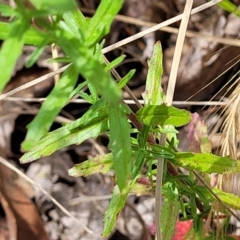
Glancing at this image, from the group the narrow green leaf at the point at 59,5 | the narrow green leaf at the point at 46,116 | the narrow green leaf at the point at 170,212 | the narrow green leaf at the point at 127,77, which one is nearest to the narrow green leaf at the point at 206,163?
the narrow green leaf at the point at 170,212

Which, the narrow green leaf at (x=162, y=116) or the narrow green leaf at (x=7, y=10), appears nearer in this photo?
the narrow green leaf at (x=7, y=10)

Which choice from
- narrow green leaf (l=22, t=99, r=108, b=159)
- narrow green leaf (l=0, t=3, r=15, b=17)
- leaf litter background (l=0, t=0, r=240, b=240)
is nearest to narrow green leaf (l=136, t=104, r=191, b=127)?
narrow green leaf (l=22, t=99, r=108, b=159)

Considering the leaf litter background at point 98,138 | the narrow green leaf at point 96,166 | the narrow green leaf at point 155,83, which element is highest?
the narrow green leaf at point 155,83

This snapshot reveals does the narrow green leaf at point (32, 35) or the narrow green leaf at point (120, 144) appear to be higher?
the narrow green leaf at point (32, 35)

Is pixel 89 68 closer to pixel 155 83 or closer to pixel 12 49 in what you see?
pixel 12 49

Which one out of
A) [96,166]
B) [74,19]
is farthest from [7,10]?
[96,166]

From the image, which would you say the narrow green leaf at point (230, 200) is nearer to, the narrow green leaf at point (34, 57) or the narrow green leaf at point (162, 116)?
the narrow green leaf at point (162, 116)
